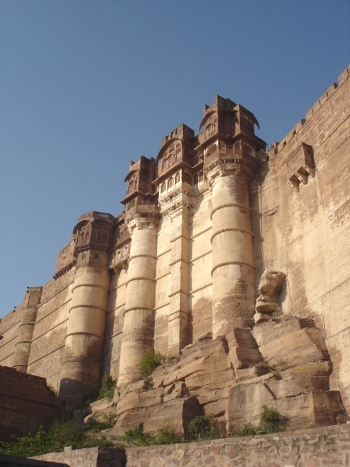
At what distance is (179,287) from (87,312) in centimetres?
528

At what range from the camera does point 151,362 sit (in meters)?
15.9

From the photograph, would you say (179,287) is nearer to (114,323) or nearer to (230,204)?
(230,204)

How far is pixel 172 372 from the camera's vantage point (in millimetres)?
13883

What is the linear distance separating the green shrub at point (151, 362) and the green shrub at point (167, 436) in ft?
13.3

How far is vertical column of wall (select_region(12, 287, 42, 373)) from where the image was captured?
2562 centimetres

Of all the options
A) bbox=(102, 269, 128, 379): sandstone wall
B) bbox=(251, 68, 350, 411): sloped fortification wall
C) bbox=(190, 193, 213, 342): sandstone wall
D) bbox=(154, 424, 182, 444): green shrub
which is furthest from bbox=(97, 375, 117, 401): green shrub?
bbox=(251, 68, 350, 411): sloped fortification wall

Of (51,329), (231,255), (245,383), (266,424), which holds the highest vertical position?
(51,329)

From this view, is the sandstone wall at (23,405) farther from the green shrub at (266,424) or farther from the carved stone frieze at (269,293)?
the green shrub at (266,424)

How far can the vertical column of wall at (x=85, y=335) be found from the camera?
1909cm

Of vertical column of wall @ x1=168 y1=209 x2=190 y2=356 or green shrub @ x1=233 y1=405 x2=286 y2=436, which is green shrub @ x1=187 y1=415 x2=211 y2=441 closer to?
green shrub @ x1=233 y1=405 x2=286 y2=436

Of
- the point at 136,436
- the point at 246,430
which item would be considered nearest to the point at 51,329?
Result: the point at 136,436

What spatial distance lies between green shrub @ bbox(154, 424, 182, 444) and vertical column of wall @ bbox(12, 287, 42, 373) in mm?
15212

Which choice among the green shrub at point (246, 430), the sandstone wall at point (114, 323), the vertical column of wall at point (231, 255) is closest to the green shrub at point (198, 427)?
the green shrub at point (246, 430)

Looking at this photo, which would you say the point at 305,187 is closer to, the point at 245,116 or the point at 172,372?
the point at 245,116
